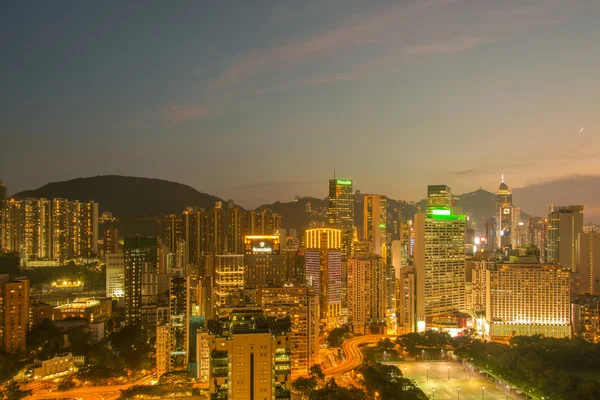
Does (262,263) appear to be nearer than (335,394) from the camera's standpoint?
No

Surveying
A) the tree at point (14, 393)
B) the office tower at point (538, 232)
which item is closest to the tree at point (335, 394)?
the tree at point (14, 393)

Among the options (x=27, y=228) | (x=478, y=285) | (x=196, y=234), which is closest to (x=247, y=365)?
(x=478, y=285)

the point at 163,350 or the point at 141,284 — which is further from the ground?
the point at 141,284

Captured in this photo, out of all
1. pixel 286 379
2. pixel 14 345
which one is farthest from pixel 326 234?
pixel 286 379

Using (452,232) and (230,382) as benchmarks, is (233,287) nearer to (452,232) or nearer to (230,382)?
(452,232)

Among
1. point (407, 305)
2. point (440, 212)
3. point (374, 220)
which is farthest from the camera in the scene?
point (374, 220)

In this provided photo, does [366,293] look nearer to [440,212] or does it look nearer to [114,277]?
[440,212]
